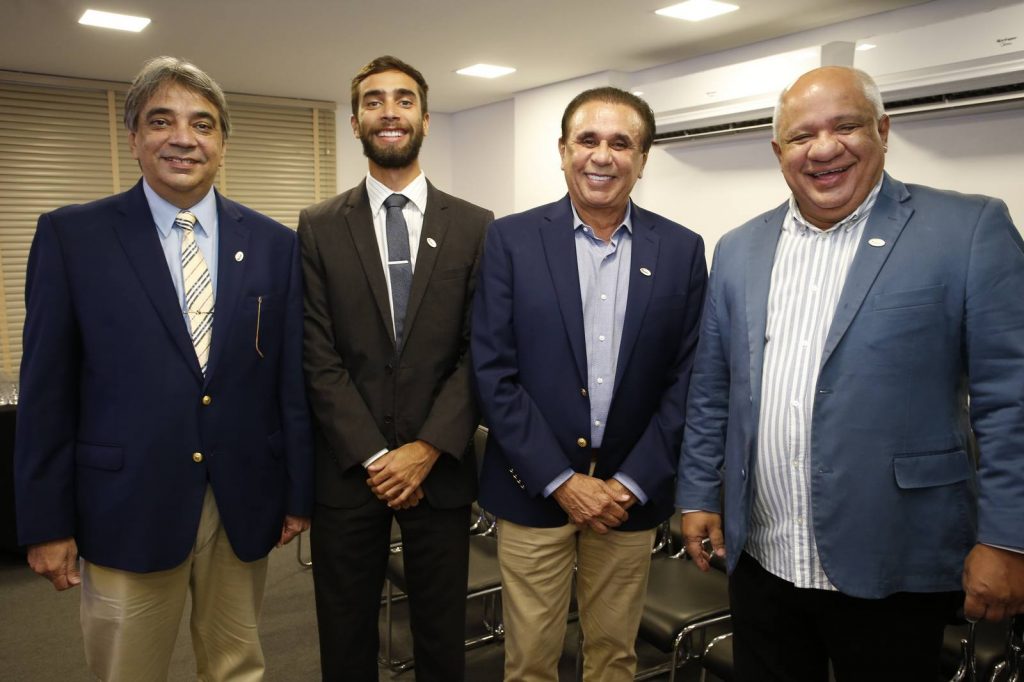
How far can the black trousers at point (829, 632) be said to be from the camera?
58.4 inches

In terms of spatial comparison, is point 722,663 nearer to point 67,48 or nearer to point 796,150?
point 796,150

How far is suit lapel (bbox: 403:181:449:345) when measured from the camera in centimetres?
201

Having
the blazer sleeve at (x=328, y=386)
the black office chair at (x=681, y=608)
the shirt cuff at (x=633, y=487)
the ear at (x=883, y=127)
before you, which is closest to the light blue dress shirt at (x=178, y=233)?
the blazer sleeve at (x=328, y=386)

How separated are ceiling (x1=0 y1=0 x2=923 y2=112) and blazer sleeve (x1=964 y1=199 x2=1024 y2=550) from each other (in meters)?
3.18

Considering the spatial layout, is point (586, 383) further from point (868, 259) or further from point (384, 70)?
point (384, 70)

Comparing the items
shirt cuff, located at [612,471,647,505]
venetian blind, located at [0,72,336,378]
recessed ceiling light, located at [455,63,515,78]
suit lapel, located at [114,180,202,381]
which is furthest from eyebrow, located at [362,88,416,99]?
venetian blind, located at [0,72,336,378]

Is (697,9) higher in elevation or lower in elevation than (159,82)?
higher

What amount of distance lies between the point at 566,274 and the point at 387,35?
3587mm

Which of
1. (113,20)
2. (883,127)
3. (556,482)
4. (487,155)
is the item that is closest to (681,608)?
(556,482)

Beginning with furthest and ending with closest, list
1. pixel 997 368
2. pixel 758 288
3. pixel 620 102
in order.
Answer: pixel 620 102, pixel 758 288, pixel 997 368

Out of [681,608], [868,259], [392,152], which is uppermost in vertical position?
[392,152]

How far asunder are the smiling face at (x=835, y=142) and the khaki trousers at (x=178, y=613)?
156 centimetres

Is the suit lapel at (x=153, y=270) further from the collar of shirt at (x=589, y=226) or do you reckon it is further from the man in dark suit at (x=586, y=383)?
the collar of shirt at (x=589, y=226)

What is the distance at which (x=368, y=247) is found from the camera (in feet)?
6.68
